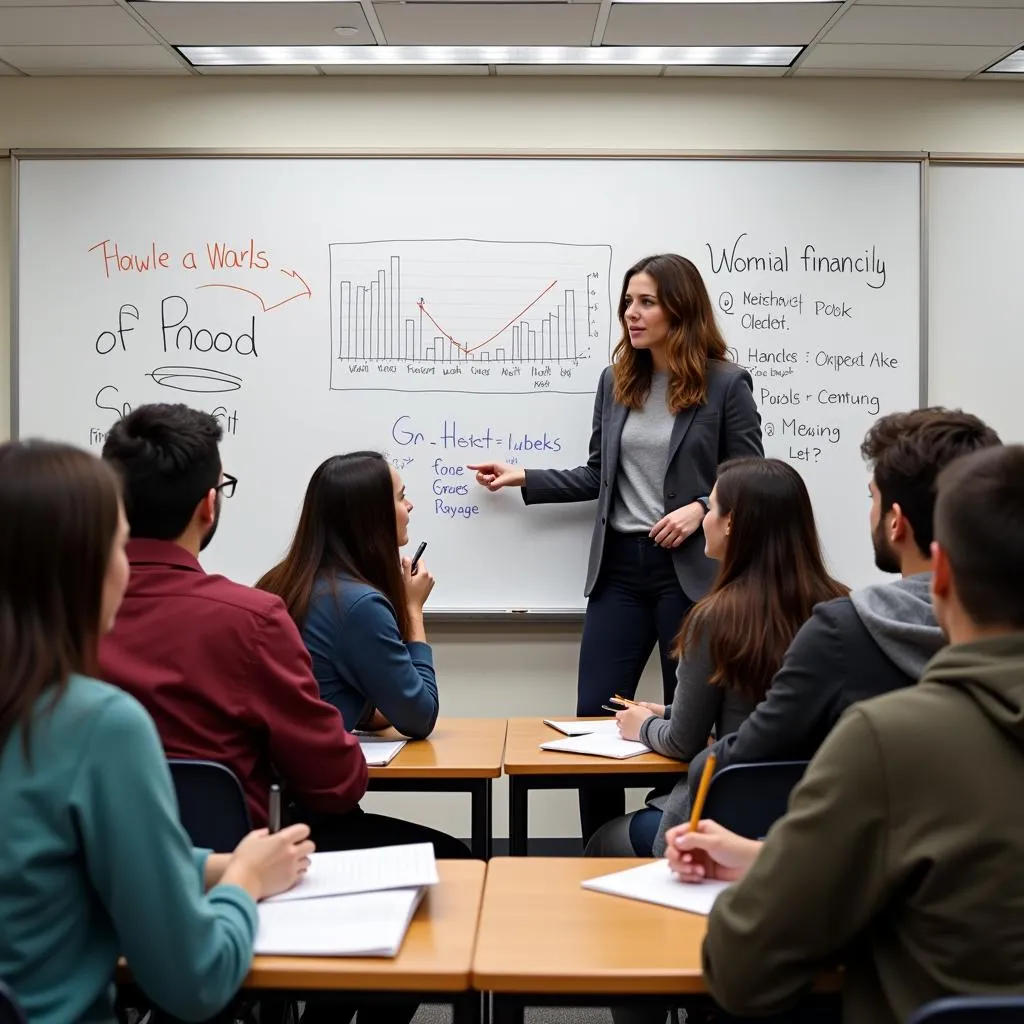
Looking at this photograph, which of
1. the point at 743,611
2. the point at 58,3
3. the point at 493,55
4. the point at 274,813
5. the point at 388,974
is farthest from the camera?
the point at 493,55

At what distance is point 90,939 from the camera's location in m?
1.10

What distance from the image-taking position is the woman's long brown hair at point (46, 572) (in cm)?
104

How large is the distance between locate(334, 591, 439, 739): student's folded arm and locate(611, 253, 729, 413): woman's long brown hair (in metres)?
1.44

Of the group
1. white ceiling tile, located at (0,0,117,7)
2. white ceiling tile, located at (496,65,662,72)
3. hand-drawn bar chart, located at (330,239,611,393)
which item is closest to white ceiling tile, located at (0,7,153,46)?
white ceiling tile, located at (0,0,117,7)

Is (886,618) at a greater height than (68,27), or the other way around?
(68,27)

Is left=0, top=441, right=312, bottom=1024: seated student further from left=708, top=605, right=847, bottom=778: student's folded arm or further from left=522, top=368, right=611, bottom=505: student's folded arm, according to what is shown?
left=522, top=368, right=611, bottom=505: student's folded arm

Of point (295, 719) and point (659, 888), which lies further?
point (295, 719)

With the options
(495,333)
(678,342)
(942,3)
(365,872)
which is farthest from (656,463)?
(365,872)

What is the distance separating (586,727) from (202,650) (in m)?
1.23

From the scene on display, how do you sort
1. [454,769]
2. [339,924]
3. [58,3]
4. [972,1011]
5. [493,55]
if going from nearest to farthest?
[972,1011] → [339,924] → [454,769] → [58,3] → [493,55]

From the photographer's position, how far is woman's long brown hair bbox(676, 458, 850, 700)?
6.77 ft

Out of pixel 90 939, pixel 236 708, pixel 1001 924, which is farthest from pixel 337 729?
pixel 1001 924

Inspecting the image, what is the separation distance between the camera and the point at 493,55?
12.2 ft

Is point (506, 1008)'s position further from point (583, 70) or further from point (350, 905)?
point (583, 70)
